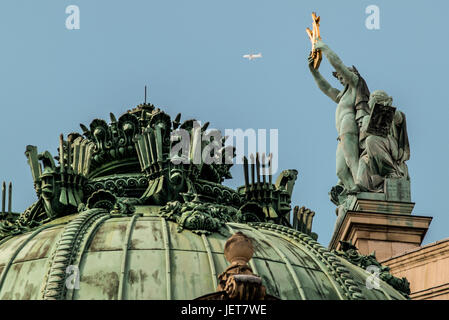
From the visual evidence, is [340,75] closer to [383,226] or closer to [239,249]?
[383,226]

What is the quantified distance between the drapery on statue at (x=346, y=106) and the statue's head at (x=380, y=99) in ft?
1.79

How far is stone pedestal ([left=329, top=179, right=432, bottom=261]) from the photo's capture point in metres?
67.1

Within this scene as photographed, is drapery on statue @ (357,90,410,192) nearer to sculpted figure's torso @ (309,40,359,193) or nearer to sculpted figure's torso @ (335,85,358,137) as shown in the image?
sculpted figure's torso @ (309,40,359,193)

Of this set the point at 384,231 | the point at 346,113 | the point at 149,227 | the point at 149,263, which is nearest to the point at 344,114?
the point at 346,113

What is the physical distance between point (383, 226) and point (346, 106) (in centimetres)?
625

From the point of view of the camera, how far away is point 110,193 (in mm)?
57625

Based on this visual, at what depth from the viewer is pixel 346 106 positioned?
72.6m

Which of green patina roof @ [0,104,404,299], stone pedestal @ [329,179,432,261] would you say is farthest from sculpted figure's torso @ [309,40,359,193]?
green patina roof @ [0,104,404,299]

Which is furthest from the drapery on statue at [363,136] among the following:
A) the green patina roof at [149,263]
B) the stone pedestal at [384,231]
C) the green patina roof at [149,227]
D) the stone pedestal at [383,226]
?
the green patina roof at [149,263]

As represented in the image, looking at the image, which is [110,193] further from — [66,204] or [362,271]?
[362,271]

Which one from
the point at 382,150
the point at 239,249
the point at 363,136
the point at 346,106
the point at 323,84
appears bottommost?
the point at 382,150
